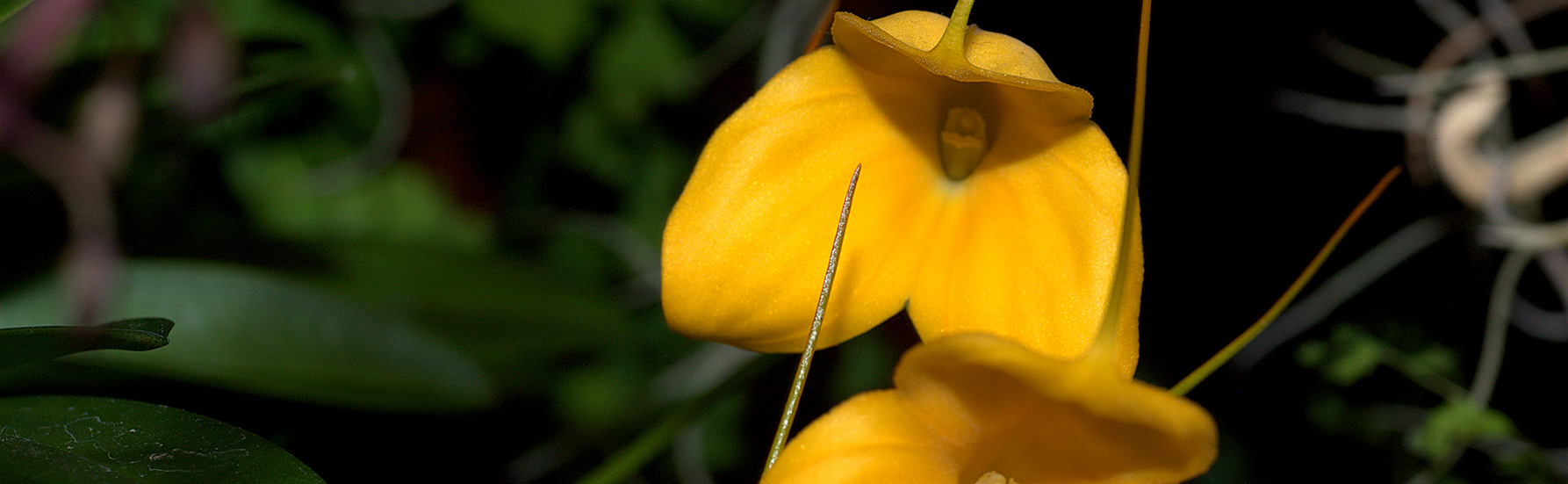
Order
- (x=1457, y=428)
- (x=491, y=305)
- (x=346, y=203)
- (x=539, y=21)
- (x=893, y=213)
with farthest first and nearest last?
1. (x=346, y=203)
2. (x=539, y=21)
3. (x=491, y=305)
4. (x=1457, y=428)
5. (x=893, y=213)

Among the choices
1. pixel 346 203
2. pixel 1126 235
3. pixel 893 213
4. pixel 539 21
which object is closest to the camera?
pixel 1126 235

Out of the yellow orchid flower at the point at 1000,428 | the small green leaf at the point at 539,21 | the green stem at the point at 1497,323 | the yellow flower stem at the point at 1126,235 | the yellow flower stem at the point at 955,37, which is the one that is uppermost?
the small green leaf at the point at 539,21

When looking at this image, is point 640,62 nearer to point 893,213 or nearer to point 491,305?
point 491,305

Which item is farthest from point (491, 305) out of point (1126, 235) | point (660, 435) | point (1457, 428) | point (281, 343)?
point (1457, 428)

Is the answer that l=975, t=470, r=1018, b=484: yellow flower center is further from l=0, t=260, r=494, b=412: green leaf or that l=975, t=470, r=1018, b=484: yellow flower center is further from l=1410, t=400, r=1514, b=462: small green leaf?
l=1410, t=400, r=1514, b=462: small green leaf

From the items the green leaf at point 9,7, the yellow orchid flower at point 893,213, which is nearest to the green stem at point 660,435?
the yellow orchid flower at point 893,213

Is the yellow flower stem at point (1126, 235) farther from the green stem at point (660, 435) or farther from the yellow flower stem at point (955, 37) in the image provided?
the green stem at point (660, 435)

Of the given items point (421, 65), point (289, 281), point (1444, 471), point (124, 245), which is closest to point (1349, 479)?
point (1444, 471)
